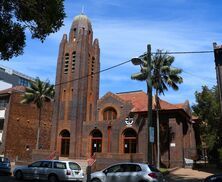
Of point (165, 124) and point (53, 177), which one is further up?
point (165, 124)

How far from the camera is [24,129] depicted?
1961 inches

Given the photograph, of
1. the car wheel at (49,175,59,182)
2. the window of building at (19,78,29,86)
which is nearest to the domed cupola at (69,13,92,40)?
the car wheel at (49,175,59,182)

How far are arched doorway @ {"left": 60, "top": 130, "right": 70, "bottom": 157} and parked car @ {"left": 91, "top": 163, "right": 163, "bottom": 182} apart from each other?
25.7 metres

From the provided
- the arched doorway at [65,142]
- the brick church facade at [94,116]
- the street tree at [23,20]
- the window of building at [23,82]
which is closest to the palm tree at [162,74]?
the brick church facade at [94,116]

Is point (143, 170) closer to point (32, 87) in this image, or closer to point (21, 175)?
point (21, 175)

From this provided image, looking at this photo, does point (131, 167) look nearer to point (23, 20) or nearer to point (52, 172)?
point (52, 172)

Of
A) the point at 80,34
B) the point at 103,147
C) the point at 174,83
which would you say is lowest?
the point at 103,147

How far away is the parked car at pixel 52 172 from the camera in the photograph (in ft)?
66.8

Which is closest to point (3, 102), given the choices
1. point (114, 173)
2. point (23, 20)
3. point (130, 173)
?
point (114, 173)

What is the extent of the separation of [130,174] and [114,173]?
2.83ft

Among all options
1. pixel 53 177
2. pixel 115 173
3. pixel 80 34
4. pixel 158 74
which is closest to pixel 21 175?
pixel 53 177

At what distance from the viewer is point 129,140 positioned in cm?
3916

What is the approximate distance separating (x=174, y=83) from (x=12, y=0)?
24748mm

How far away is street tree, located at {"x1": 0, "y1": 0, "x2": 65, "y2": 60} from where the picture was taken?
10861mm
